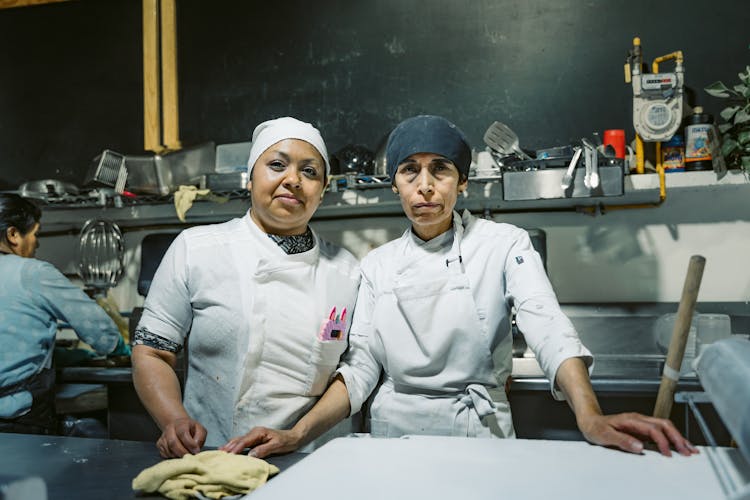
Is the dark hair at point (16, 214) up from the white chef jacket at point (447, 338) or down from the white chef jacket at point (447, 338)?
up

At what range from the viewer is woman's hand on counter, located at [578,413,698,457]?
3.26ft

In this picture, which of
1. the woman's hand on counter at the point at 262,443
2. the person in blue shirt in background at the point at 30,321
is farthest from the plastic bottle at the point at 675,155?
the person in blue shirt in background at the point at 30,321

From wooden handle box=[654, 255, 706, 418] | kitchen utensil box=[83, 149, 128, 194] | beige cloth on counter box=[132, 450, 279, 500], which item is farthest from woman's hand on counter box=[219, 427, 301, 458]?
kitchen utensil box=[83, 149, 128, 194]

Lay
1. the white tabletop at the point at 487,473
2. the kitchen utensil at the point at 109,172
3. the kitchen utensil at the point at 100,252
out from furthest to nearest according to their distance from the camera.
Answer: the kitchen utensil at the point at 100,252, the kitchen utensil at the point at 109,172, the white tabletop at the point at 487,473

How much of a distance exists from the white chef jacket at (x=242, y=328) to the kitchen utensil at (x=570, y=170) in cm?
Answer: 113

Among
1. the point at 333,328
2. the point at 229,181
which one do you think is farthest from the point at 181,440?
the point at 229,181

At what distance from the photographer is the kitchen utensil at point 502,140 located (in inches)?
90.9

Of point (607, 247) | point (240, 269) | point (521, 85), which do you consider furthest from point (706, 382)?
point (521, 85)

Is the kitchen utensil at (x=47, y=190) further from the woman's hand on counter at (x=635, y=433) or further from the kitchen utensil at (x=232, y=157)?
the woman's hand on counter at (x=635, y=433)

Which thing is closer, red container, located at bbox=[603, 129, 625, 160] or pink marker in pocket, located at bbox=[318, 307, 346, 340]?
pink marker in pocket, located at bbox=[318, 307, 346, 340]

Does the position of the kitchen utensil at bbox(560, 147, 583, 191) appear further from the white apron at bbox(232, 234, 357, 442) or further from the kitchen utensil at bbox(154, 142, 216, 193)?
the kitchen utensil at bbox(154, 142, 216, 193)

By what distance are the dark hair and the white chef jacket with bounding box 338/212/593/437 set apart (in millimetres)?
1646

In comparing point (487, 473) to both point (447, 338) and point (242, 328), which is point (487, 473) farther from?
point (242, 328)

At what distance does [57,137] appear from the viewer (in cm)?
347
